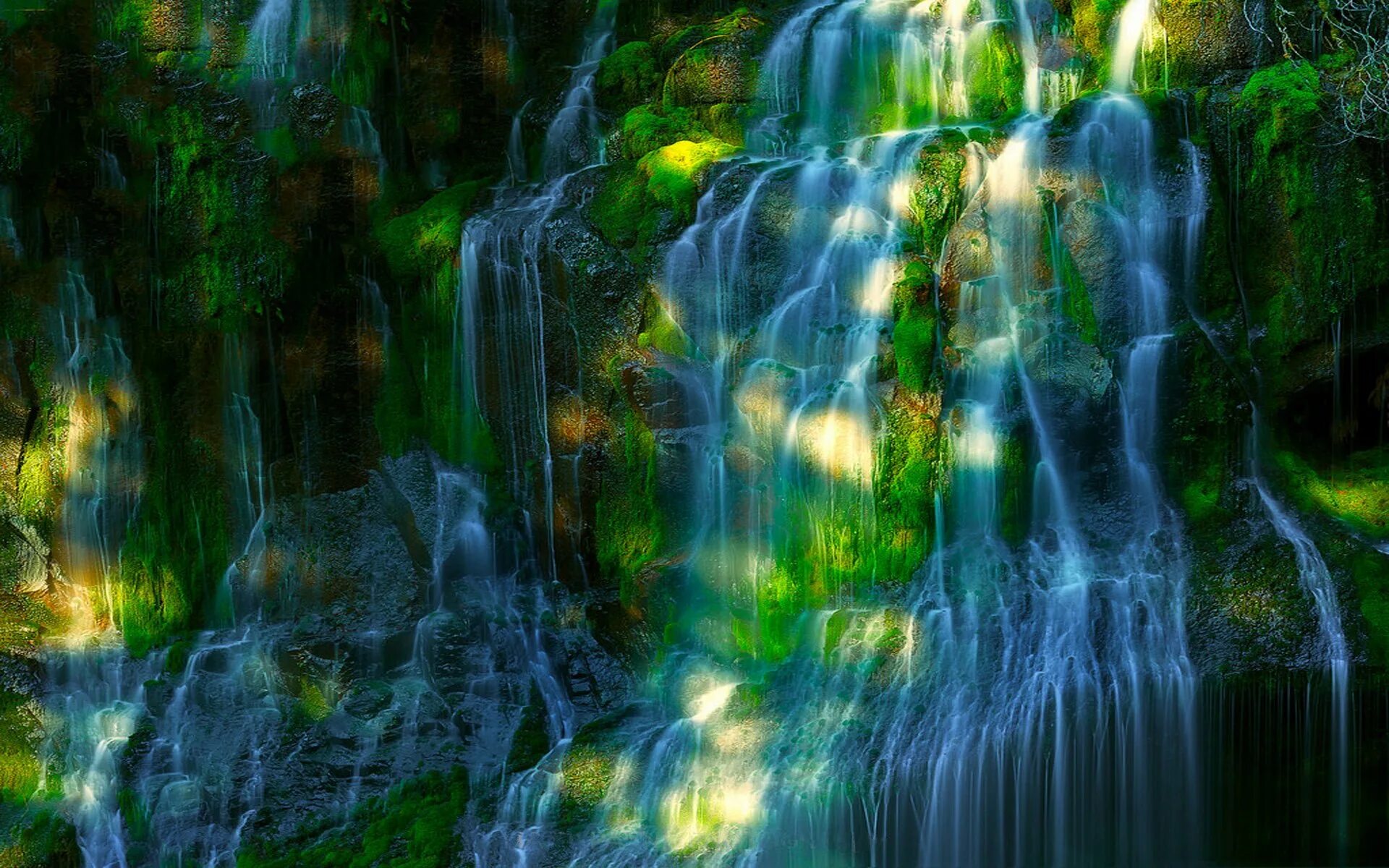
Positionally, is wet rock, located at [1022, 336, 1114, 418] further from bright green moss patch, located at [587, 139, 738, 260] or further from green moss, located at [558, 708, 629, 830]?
green moss, located at [558, 708, 629, 830]

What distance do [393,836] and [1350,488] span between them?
719 centimetres

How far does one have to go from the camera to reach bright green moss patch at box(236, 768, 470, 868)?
896 centimetres

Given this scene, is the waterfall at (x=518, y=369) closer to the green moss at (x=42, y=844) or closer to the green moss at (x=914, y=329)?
the green moss at (x=914, y=329)

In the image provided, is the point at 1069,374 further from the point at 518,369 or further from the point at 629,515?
the point at 518,369

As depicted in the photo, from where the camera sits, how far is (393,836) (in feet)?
30.2

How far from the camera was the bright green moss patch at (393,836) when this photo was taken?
8.96 m

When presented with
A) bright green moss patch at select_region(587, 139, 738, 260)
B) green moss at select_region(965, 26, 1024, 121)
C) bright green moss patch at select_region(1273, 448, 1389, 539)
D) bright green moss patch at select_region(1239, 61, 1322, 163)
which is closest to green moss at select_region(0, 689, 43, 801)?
bright green moss patch at select_region(587, 139, 738, 260)

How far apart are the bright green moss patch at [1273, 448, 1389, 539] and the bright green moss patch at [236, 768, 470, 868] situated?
632cm

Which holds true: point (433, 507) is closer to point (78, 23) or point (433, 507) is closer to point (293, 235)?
point (293, 235)

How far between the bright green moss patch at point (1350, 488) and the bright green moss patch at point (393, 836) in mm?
6316

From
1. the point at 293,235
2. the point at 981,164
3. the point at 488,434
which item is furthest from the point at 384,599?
the point at 981,164

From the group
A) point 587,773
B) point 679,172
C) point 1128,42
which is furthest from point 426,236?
point 1128,42

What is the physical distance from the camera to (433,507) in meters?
11.9

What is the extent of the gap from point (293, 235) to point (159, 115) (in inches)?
70.3
